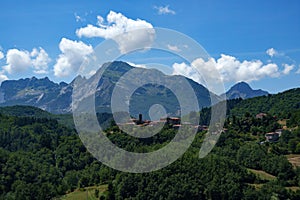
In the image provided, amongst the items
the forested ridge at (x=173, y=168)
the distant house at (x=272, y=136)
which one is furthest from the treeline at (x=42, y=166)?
the distant house at (x=272, y=136)

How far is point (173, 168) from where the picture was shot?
43219mm

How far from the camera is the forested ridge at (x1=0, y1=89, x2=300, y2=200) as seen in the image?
41.1 m

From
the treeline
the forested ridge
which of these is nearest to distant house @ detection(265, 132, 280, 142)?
the forested ridge

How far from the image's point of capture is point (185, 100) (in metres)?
14.3

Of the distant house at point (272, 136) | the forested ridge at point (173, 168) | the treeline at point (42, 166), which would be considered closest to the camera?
the forested ridge at point (173, 168)

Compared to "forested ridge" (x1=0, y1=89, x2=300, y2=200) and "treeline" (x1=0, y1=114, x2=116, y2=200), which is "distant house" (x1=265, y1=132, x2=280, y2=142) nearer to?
"forested ridge" (x1=0, y1=89, x2=300, y2=200)

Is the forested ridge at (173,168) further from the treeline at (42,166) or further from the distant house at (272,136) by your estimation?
the distant house at (272,136)

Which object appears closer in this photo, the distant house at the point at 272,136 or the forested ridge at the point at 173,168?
the forested ridge at the point at 173,168

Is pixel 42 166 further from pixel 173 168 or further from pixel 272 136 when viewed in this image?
pixel 272 136

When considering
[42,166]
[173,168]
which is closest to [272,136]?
[173,168]

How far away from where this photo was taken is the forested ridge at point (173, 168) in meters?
41.1

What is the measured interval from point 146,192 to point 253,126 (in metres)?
34.8

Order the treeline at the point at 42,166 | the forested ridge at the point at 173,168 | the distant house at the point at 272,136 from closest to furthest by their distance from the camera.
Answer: the forested ridge at the point at 173,168, the treeline at the point at 42,166, the distant house at the point at 272,136

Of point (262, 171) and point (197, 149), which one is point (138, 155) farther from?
point (262, 171)
